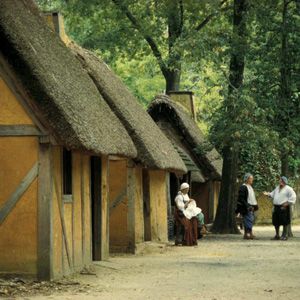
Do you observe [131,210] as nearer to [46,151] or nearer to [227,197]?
[46,151]

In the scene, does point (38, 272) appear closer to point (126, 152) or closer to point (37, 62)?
point (37, 62)

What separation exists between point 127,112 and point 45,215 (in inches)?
287

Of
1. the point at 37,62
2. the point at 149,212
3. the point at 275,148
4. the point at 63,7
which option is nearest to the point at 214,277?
the point at 37,62

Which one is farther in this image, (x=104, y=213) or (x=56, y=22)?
(x=56, y=22)

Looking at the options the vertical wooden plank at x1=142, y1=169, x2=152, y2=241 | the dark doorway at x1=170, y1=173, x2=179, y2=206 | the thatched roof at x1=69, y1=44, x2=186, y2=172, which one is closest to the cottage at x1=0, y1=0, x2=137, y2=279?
the thatched roof at x1=69, y1=44, x2=186, y2=172

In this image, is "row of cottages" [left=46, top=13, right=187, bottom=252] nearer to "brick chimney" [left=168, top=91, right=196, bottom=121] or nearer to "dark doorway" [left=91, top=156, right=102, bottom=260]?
"dark doorway" [left=91, top=156, right=102, bottom=260]

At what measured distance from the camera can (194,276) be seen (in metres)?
14.5

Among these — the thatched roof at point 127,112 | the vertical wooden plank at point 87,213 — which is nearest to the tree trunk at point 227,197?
the thatched roof at point 127,112

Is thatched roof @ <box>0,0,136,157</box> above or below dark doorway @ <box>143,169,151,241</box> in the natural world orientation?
above

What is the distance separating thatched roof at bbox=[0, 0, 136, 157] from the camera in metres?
13.1

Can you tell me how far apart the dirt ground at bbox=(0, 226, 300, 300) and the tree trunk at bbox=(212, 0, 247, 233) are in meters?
6.40

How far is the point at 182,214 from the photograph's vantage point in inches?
890

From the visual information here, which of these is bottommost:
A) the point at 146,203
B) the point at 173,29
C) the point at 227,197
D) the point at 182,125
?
the point at 146,203

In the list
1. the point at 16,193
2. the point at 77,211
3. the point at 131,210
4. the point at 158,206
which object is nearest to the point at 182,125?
the point at 158,206
